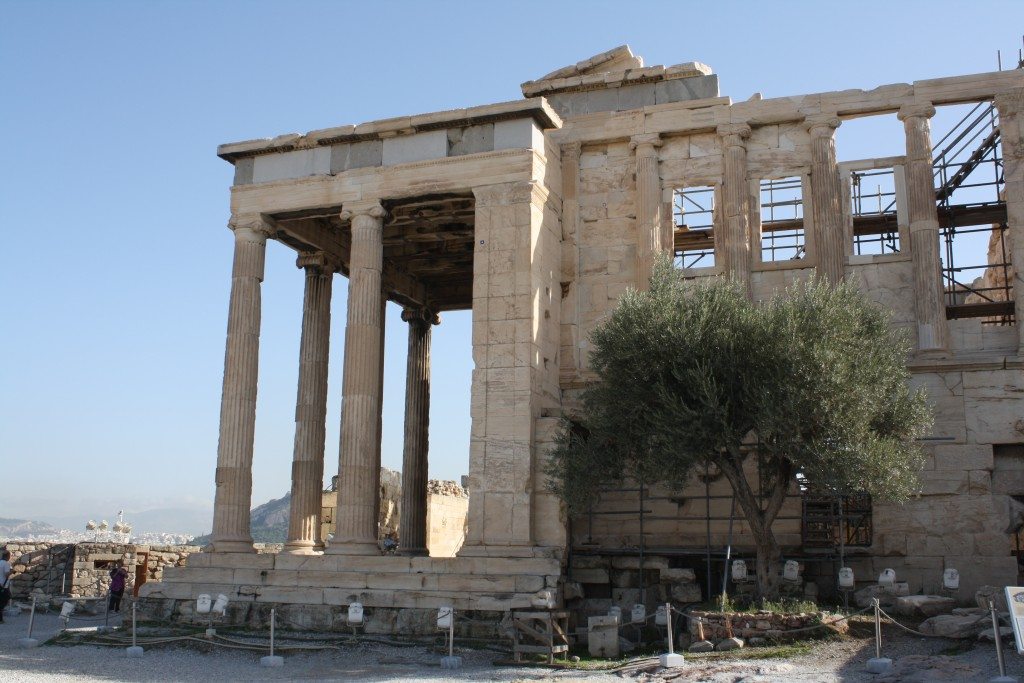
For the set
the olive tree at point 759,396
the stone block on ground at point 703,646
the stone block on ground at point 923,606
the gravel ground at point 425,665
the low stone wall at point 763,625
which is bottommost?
the gravel ground at point 425,665

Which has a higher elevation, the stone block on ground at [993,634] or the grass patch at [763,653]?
the stone block on ground at [993,634]

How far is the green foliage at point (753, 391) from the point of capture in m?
15.9

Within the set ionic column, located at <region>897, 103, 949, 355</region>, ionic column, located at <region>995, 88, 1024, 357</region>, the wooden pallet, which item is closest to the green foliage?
ionic column, located at <region>897, 103, 949, 355</region>

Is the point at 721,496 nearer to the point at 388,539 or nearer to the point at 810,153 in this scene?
the point at 810,153

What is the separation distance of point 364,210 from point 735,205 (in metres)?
6.85

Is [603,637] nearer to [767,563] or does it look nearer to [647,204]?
[767,563]

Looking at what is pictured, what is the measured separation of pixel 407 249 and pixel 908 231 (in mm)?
10899

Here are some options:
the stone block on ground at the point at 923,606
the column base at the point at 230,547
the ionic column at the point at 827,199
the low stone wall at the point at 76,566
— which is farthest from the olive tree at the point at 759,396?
the low stone wall at the point at 76,566

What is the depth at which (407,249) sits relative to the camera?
25.4 m

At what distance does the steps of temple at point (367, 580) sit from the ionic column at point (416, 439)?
5563 millimetres

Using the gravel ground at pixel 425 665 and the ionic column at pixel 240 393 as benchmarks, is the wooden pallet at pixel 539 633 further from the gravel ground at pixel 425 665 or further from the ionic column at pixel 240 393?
the ionic column at pixel 240 393

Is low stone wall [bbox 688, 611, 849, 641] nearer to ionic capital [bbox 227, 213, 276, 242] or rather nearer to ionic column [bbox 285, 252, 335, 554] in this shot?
ionic column [bbox 285, 252, 335, 554]

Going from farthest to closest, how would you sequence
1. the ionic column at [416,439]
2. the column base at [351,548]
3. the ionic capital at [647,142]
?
the ionic column at [416,439], the ionic capital at [647,142], the column base at [351,548]


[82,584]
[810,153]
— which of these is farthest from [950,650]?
[82,584]
